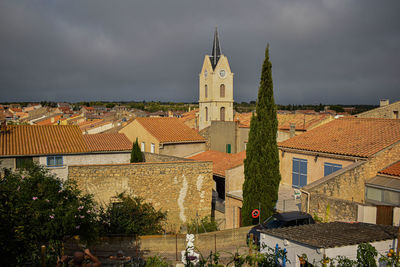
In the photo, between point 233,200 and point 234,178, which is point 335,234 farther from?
point 234,178

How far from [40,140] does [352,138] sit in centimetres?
2326

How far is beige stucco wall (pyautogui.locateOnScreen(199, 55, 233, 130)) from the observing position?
145 ft

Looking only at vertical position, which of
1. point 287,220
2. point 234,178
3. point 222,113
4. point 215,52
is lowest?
point 287,220

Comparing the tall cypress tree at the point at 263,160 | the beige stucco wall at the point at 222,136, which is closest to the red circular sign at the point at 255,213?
the tall cypress tree at the point at 263,160

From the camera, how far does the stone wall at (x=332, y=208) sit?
13969mm

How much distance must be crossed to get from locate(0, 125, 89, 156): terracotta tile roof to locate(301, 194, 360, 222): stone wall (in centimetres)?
1824

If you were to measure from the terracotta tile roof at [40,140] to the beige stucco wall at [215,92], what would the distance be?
64.6ft

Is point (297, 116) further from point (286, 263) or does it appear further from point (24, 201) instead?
point (24, 201)

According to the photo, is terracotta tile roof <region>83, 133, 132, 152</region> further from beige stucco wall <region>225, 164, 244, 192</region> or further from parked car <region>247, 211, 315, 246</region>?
parked car <region>247, 211, 315, 246</region>

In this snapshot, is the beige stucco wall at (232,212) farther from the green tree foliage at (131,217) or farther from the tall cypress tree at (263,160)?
the green tree foliage at (131,217)

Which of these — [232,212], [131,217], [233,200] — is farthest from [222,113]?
[131,217]

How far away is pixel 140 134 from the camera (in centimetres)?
3130

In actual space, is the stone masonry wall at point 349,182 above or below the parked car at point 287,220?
above

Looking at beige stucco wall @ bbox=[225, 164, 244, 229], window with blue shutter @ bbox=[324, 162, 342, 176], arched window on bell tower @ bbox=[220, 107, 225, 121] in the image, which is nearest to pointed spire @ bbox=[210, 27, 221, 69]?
arched window on bell tower @ bbox=[220, 107, 225, 121]
